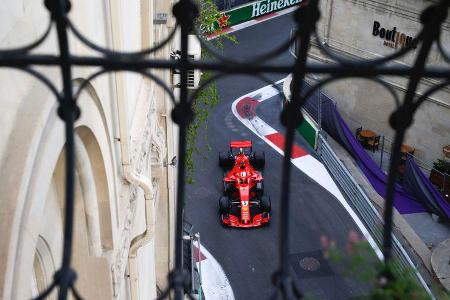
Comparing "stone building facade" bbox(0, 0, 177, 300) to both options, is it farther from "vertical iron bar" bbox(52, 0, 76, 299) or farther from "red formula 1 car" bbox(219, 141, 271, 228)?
"red formula 1 car" bbox(219, 141, 271, 228)

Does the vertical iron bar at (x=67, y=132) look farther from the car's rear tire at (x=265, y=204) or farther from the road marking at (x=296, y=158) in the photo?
the car's rear tire at (x=265, y=204)

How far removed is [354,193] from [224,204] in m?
3.78

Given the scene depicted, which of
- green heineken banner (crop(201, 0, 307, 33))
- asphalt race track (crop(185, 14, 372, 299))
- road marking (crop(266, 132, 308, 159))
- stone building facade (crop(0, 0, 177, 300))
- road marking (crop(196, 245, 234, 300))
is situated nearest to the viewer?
stone building facade (crop(0, 0, 177, 300))

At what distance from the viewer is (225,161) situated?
18.0m

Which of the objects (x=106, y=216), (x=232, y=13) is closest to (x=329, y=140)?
(x=232, y=13)

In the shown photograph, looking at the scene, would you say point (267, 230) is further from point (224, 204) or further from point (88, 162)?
point (88, 162)

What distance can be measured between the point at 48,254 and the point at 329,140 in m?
15.2

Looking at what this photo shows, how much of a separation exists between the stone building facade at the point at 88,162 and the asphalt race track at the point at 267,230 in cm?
336

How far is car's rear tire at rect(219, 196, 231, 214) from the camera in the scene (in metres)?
15.6

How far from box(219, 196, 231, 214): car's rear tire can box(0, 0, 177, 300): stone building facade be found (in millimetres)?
3645

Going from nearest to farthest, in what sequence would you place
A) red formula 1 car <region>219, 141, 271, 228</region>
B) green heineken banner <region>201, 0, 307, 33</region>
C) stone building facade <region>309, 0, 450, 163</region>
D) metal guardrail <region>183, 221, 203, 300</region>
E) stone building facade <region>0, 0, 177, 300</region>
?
1. stone building facade <region>0, 0, 177, 300</region>
2. metal guardrail <region>183, 221, 203, 300</region>
3. red formula 1 car <region>219, 141, 271, 228</region>
4. stone building facade <region>309, 0, 450, 163</region>
5. green heineken banner <region>201, 0, 307, 33</region>

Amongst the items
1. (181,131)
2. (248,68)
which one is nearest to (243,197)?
(181,131)

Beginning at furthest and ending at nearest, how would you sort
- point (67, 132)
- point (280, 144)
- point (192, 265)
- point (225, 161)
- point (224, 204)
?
point (280, 144)
point (225, 161)
point (224, 204)
point (192, 265)
point (67, 132)

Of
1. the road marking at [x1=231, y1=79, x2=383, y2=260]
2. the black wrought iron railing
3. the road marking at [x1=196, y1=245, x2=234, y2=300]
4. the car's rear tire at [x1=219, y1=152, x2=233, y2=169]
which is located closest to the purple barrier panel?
the road marking at [x1=231, y1=79, x2=383, y2=260]
